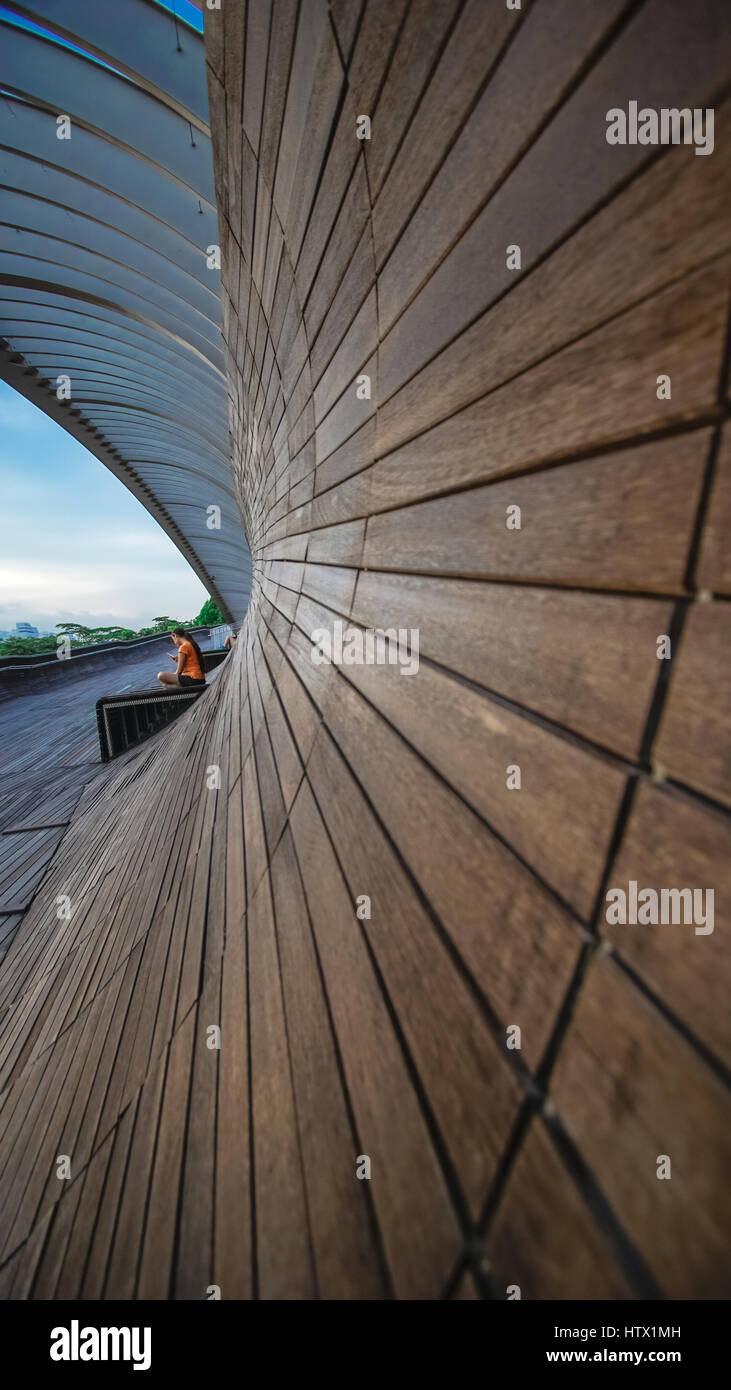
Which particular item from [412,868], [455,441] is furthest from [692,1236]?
[455,441]

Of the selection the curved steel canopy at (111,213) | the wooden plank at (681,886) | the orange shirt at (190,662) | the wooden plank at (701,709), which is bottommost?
the wooden plank at (681,886)

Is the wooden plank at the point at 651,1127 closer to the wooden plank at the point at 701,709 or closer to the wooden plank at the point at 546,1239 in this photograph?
the wooden plank at the point at 546,1239

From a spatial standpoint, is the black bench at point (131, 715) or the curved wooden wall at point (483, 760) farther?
the black bench at point (131, 715)

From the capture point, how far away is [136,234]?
7.56 metres

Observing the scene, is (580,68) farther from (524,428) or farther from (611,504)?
(611,504)

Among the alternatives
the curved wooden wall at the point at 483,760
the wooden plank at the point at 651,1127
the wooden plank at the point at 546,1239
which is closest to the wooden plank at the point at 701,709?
the curved wooden wall at the point at 483,760

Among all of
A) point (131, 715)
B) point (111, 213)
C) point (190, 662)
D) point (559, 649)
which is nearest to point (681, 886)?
point (559, 649)

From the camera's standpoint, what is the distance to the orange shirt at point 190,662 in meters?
7.47

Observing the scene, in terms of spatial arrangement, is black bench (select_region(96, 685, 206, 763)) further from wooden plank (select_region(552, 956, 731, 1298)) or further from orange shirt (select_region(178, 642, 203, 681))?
wooden plank (select_region(552, 956, 731, 1298))

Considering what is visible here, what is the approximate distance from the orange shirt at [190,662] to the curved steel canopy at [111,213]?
5194 mm

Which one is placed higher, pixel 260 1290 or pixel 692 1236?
pixel 692 1236

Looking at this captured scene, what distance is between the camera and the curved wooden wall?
52cm

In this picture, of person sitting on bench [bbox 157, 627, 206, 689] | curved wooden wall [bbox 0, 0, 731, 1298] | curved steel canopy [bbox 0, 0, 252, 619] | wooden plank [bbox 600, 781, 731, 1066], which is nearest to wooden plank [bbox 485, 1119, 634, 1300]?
curved wooden wall [bbox 0, 0, 731, 1298]

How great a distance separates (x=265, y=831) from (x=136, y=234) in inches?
400
